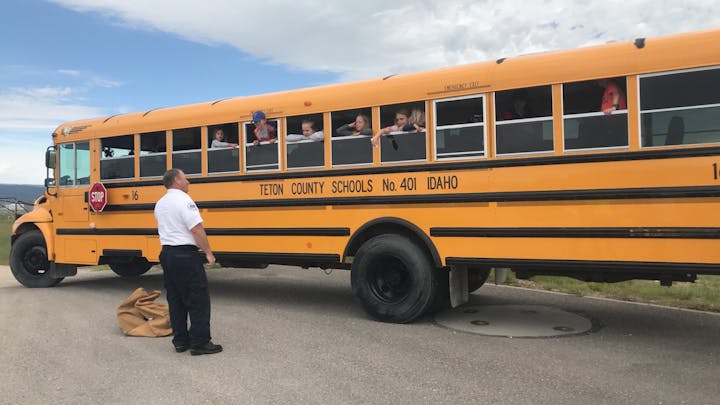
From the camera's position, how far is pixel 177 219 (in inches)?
188

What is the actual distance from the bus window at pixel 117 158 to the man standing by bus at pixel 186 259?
3.29 meters

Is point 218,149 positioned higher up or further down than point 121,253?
higher up

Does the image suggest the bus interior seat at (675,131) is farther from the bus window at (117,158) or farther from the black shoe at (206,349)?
the bus window at (117,158)

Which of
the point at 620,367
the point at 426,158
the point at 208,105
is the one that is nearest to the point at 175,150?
the point at 208,105

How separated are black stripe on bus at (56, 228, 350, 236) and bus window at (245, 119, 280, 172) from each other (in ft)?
2.42

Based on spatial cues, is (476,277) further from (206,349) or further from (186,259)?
(186,259)

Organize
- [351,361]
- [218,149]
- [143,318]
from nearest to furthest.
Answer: [351,361], [143,318], [218,149]

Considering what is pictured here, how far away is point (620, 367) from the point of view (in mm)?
→ 4395

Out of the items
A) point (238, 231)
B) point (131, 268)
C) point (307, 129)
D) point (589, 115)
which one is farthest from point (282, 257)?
point (131, 268)

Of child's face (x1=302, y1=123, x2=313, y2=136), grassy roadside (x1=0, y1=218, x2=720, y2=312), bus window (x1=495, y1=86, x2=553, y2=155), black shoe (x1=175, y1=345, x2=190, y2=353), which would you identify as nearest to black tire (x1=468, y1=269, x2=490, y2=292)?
grassy roadside (x1=0, y1=218, x2=720, y2=312)

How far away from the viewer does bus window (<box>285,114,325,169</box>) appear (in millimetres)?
6324

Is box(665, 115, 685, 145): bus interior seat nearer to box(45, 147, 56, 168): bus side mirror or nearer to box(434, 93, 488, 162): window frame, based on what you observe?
box(434, 93, 488, 162): window frame

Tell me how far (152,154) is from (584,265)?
5.54 m

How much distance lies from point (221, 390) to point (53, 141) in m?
6.51
